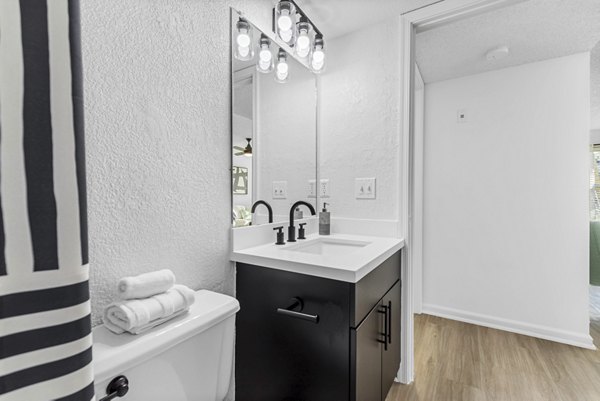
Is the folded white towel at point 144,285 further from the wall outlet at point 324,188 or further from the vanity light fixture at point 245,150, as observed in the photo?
the wall outlet at point 324,188

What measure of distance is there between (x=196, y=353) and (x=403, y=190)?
127 cm

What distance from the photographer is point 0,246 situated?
0.30m

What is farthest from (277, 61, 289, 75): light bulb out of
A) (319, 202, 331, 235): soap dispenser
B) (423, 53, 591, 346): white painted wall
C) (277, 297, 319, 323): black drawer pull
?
(423, 53, 591, 346): white painted wall

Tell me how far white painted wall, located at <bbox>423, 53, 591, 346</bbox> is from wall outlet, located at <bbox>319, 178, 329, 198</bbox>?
1305 mm

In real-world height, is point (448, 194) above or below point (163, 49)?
below

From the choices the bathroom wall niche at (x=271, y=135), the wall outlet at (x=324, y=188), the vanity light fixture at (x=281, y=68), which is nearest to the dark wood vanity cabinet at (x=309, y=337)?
the bathroom wall niche at (x=271, y=135)

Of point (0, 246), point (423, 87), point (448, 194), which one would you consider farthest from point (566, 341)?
point (0, 246)

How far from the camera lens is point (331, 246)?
5.15 feet

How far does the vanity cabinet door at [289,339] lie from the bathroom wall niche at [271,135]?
329mm

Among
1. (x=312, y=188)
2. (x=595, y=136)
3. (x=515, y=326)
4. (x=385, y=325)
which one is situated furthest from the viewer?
(x=595, y=136)

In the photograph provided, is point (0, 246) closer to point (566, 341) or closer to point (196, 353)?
point (196, 353)

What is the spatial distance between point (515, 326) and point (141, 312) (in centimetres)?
273

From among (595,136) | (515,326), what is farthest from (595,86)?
(515,326)

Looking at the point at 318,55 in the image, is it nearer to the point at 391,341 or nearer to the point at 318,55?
the point at 318,55
